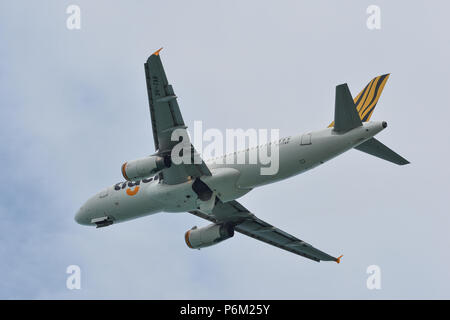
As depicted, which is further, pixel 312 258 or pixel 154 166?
pixel 312 258

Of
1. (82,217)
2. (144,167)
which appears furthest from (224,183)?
(82,217)

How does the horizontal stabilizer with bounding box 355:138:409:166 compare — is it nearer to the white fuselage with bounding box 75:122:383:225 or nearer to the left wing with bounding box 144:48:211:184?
the white fuselage with bounding box 75:122:383:225

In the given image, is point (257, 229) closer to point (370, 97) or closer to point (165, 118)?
point (370, 97)

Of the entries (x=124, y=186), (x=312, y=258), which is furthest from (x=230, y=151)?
(x=312, y=258)

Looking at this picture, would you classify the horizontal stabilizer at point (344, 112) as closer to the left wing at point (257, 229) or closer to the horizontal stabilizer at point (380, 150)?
the horizontal stabilizer at point (380, 150)

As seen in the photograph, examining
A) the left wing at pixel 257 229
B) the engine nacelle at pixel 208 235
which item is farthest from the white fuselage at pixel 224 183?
the left wing at pixel 257 229

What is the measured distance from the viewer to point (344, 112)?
36.5 meters

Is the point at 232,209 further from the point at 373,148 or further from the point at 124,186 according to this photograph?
the point at 373,148

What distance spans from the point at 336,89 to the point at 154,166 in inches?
412

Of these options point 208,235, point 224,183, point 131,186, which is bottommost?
point 208,235

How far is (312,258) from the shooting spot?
156ft

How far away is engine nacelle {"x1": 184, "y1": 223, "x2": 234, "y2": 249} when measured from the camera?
44656 millimetres

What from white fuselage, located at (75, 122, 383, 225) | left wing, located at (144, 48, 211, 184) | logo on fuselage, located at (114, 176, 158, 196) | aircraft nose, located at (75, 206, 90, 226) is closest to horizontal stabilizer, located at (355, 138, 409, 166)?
white fuselage, located at (75, 122, 383, 225)

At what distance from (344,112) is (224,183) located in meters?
8.05
